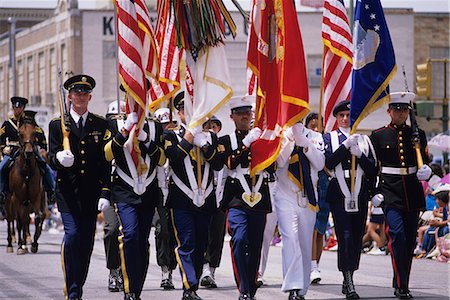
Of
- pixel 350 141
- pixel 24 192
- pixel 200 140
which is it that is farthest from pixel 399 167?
pixel 24 192

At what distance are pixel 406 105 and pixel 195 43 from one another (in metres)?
2.55

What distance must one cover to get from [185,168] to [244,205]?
76 cm

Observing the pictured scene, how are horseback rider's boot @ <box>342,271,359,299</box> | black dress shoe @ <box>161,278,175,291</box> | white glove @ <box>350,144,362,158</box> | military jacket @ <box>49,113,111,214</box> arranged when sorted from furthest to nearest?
black dress shoe @ <box>161,278,175,291</box> < white glove @ <box>350,144,362,158</box> < horseback rider's boot @ <box>342,271,359,299</box> < military jacket @ <box>49,113,111,214</box>

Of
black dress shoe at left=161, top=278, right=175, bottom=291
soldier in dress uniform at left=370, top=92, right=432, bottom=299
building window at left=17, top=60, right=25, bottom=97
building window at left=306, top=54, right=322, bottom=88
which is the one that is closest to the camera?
soldier in dress uniform at left=370, top=92, right=432, bottom=299

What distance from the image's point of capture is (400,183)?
14.5 m

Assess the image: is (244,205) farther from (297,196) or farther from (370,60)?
(370,60)

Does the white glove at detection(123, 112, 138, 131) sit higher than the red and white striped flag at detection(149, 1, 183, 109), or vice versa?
the red and white striped flag at detection(149, 1, 183, 109)

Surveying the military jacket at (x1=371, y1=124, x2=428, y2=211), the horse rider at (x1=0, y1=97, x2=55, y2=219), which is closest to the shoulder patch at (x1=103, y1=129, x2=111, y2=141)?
the military jacket at (x1=371, y1=124, x2=428, y2=211)

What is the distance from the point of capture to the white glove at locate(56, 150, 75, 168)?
1274 centimetres

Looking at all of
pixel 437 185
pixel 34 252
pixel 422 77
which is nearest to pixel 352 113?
pixel 437 185

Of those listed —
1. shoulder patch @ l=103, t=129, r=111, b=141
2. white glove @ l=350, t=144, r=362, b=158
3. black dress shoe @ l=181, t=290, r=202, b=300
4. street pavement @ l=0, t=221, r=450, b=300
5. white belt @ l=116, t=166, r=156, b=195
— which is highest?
shoulder patch @ l=103, t=129, r=111, b=141

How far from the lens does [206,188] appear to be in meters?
13.6

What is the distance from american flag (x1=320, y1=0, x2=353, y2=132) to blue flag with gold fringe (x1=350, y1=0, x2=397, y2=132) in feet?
2.58

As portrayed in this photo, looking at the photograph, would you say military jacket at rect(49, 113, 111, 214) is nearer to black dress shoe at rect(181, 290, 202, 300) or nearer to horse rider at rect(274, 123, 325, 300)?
black dress shoe at rect(181, 290, 202, 300)
